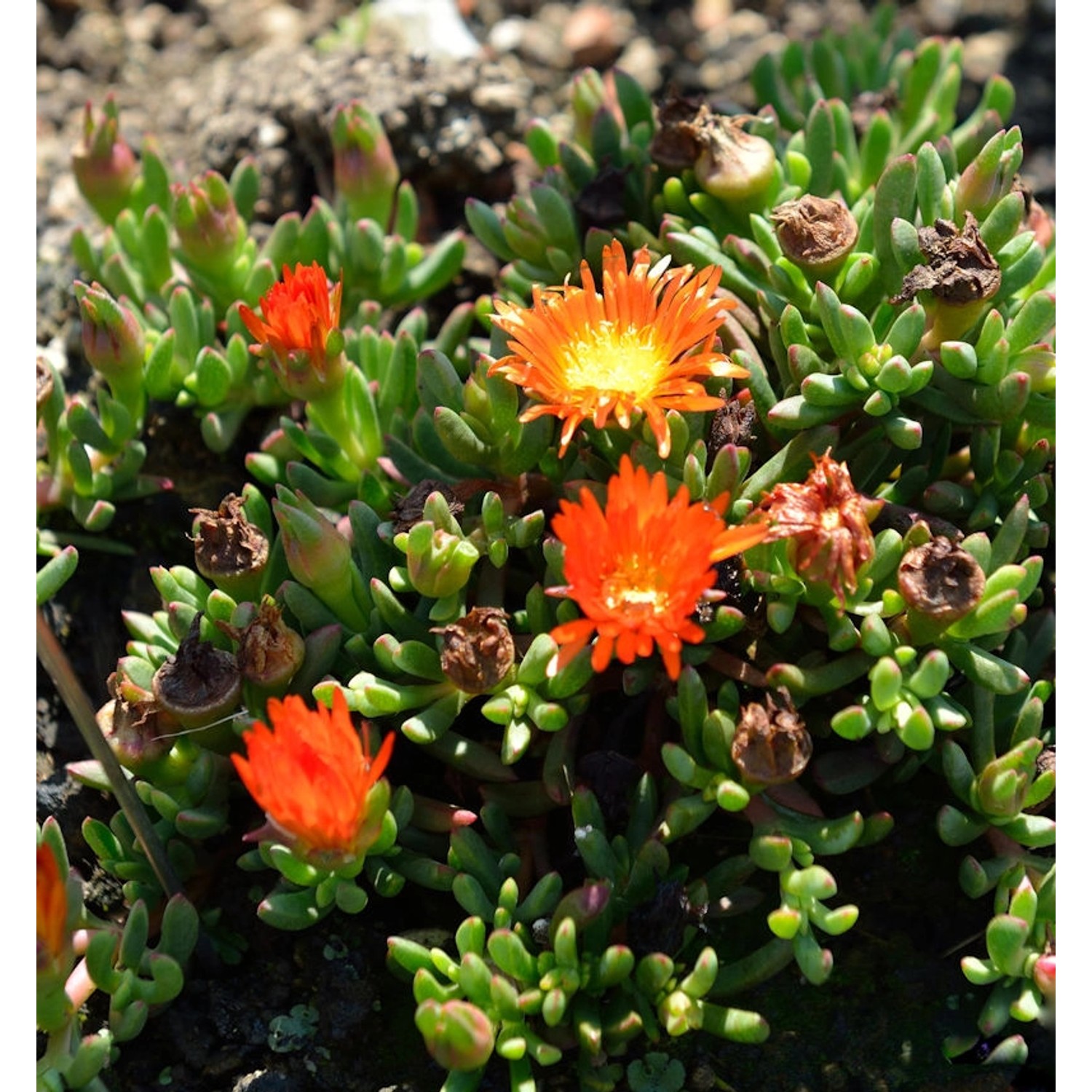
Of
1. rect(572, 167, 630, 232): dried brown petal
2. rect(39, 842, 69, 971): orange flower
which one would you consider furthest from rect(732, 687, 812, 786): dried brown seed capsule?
rect(572, 167, 630, 232): dried brown petal

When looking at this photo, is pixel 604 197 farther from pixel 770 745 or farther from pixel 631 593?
pixel 770 745

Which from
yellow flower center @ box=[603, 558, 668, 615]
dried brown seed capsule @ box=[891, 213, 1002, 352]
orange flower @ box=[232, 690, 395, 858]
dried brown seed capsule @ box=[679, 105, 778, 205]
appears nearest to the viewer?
orange flower @ box=[232, 690, 395, 858]

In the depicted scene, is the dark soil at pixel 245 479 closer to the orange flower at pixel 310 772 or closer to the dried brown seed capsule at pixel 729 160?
the orange flower at pixel 310 772

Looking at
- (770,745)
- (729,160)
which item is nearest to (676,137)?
(729,160)

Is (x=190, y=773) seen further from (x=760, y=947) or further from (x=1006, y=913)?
(x=1006, y=913)

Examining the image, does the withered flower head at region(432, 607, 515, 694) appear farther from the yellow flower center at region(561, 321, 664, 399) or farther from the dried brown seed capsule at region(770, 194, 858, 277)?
the dried brown seed capsule at region(770, 194, 858, 277)

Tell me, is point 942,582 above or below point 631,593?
below

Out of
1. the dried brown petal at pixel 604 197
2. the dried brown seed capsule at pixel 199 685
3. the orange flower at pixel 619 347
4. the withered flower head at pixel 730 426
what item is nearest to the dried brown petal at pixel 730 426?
the withered flower head at pixel 730 426
